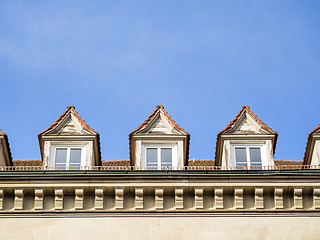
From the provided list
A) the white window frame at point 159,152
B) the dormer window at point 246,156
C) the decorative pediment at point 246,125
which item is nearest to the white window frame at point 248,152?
the dormer window at point 246,156

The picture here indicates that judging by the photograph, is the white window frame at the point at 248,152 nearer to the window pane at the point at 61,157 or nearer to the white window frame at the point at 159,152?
the white window frame at the point at 159,152

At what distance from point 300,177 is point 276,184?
829mm

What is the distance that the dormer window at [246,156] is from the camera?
2816 cm

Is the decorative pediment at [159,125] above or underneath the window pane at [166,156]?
above

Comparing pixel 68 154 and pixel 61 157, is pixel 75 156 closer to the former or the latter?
pixel 68 154

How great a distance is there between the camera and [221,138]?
28672 mm

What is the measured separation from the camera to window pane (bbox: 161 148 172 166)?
1112 inches

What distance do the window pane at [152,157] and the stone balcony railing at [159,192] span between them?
193cm

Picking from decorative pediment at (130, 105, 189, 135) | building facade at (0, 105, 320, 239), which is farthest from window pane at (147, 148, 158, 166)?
building facade at (0, 105, 320, 239)

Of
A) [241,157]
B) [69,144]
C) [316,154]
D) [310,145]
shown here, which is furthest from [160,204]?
[310,145]

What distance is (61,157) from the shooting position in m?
28.5
